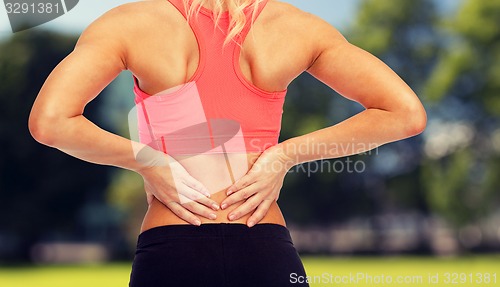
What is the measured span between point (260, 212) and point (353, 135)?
45cm

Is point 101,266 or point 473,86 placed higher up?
point 473,86

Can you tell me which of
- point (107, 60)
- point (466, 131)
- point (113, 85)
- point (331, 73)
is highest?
point (107, 60)

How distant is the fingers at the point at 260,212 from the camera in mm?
2299

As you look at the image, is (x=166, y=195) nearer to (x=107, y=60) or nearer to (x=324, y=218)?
(x=107, y=60)

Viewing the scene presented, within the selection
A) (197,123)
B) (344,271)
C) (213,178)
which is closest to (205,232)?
(213,178)

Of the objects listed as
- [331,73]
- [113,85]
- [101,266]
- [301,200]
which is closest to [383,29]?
[301,200]

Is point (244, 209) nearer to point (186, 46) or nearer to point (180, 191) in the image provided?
point (180, 191)

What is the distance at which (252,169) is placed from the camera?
7.84ft

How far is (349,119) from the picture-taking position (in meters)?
2.53

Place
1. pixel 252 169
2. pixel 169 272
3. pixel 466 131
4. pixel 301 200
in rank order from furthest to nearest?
pixel 301 200
pixel 466 131
pixel 252 169
pixel 169 272

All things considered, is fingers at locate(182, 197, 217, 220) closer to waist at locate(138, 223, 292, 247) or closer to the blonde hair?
waist at locate(138, 223, 292, 247)

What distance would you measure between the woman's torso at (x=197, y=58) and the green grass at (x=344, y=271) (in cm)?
A: 2344

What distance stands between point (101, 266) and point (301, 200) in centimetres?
998

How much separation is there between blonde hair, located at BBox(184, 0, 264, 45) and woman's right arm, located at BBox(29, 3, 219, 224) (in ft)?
0.66
